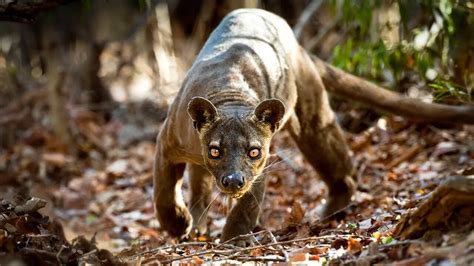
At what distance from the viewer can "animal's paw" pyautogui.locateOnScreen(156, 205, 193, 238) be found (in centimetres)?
543

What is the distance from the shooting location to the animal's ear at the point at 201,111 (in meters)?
4.45

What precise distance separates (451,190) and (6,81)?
9.50 meters

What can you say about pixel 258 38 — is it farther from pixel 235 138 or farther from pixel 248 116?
pixel 235 138

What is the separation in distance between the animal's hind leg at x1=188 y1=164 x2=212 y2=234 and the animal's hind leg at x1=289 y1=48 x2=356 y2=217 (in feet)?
2.69

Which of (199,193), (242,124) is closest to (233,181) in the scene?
(242,124)

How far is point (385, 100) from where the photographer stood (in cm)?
646

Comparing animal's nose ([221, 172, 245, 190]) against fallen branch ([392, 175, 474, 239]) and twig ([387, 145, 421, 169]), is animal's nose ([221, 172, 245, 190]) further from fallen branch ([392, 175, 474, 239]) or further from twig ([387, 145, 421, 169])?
twig ([387, 145, 421, 169])

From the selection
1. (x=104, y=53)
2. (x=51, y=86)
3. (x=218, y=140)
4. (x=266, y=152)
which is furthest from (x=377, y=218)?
(x=104, y=53)

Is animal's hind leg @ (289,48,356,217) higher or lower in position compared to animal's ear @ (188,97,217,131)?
lower

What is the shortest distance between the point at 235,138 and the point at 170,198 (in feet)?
3.84

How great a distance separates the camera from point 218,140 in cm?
442

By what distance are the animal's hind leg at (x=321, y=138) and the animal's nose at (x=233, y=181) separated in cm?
161

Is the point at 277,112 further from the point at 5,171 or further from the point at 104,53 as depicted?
the point at 104,53

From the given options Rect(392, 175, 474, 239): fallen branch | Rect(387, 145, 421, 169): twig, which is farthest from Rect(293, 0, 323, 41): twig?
Rect(392, 175, 474, 239): fallen branch
